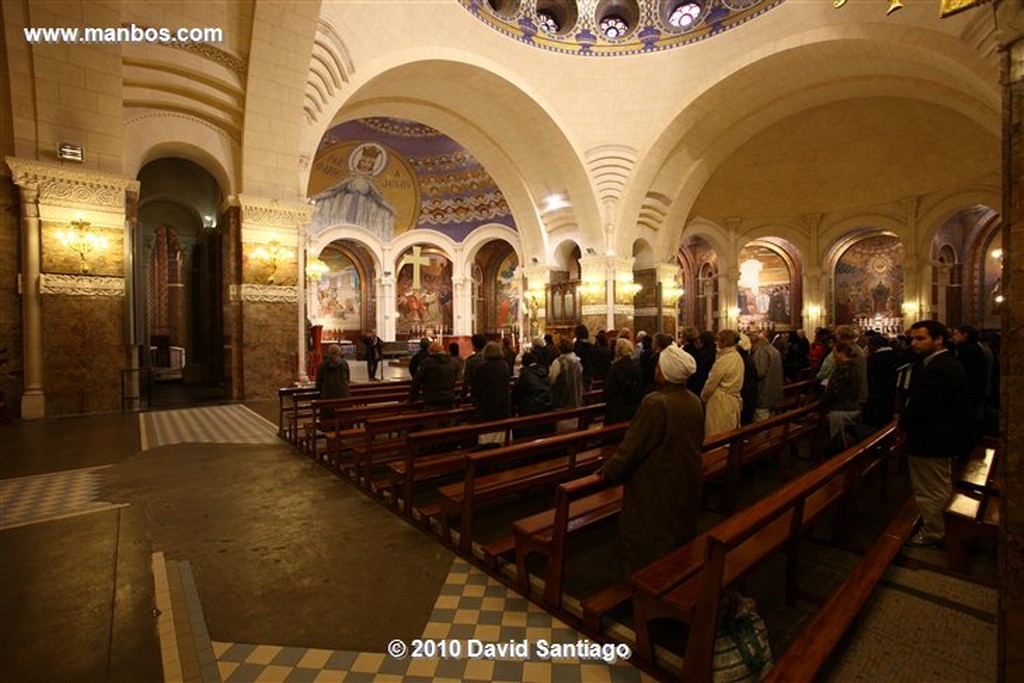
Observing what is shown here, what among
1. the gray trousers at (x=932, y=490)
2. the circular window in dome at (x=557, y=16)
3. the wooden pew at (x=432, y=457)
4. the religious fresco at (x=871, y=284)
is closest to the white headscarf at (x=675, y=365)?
the wooden pew at (x=432, y=457)

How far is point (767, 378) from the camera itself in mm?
6344

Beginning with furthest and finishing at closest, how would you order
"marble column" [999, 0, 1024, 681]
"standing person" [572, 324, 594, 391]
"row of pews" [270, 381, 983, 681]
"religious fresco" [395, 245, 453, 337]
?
"religious fresco" [395, 245, 453, 337] → "standing person" [572, 324, 594, 391] → "row of pews" [270, 381, 983, 681] → "marble column" [999, 0, 1024, 681]

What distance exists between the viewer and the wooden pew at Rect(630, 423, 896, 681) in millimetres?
1961

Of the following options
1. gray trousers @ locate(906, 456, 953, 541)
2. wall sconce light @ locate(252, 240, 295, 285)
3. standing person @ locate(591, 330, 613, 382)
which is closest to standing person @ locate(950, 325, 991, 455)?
gray trousers @ locate(906, 456, 953, 541)

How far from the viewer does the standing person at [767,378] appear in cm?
628

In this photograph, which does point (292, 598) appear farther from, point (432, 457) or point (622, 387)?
point (622, 387)

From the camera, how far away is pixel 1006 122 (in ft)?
6.12

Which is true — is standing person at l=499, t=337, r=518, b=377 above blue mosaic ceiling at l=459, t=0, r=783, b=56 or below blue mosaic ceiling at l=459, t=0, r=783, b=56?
below

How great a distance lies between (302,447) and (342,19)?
31.1ft

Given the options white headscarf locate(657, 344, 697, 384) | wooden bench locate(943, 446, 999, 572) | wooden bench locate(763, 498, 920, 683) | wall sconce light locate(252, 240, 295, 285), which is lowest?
wooden bench locate(763, 498, 920, 683)

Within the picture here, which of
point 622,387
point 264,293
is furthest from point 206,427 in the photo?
point 622,387

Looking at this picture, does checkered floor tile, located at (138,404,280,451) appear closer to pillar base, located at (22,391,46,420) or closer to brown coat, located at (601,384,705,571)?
pillar base, located at (22,391,46,420)

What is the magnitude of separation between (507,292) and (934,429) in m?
23.1

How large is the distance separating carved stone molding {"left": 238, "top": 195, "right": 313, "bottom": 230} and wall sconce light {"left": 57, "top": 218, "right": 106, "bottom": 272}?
2.32 meters
